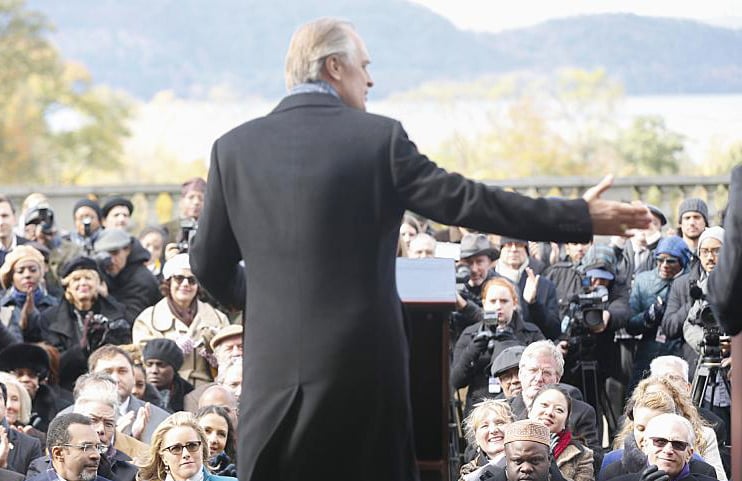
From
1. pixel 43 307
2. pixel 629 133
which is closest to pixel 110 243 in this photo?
pixel 43 307

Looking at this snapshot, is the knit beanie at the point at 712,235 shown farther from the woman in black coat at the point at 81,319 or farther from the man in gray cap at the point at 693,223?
the woman in black coat at the point at 81,319

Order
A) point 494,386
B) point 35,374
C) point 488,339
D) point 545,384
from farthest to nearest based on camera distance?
point 488,339 → point 35,374 → point 494,386 → point 545,384

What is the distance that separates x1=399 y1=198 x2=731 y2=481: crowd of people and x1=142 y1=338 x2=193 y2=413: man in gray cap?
159 cm

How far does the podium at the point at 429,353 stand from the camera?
16.8ft

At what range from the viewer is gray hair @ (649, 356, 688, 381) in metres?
9.21

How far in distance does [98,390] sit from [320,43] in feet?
14.2

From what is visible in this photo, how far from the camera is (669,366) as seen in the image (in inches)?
365

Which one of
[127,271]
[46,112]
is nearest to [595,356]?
[127,271]

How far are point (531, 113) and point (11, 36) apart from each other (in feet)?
33.3

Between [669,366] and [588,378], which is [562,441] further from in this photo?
[588,378]

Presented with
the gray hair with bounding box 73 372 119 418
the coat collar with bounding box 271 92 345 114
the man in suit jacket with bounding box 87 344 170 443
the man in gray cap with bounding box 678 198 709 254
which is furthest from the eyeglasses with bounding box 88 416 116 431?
the man in gray cap with bounding box 678 198 709 254

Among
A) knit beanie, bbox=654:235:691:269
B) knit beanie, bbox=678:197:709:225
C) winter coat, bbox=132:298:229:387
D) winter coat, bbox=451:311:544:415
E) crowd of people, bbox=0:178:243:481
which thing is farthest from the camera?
knit beanie, bbox=678:197:709:225

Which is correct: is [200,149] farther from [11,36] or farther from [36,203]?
[36,203]

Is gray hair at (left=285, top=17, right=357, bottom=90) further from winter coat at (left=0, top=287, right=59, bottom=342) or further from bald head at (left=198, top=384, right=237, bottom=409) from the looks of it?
winter coat at (left=0, top=287, right=59, bottom=342)
